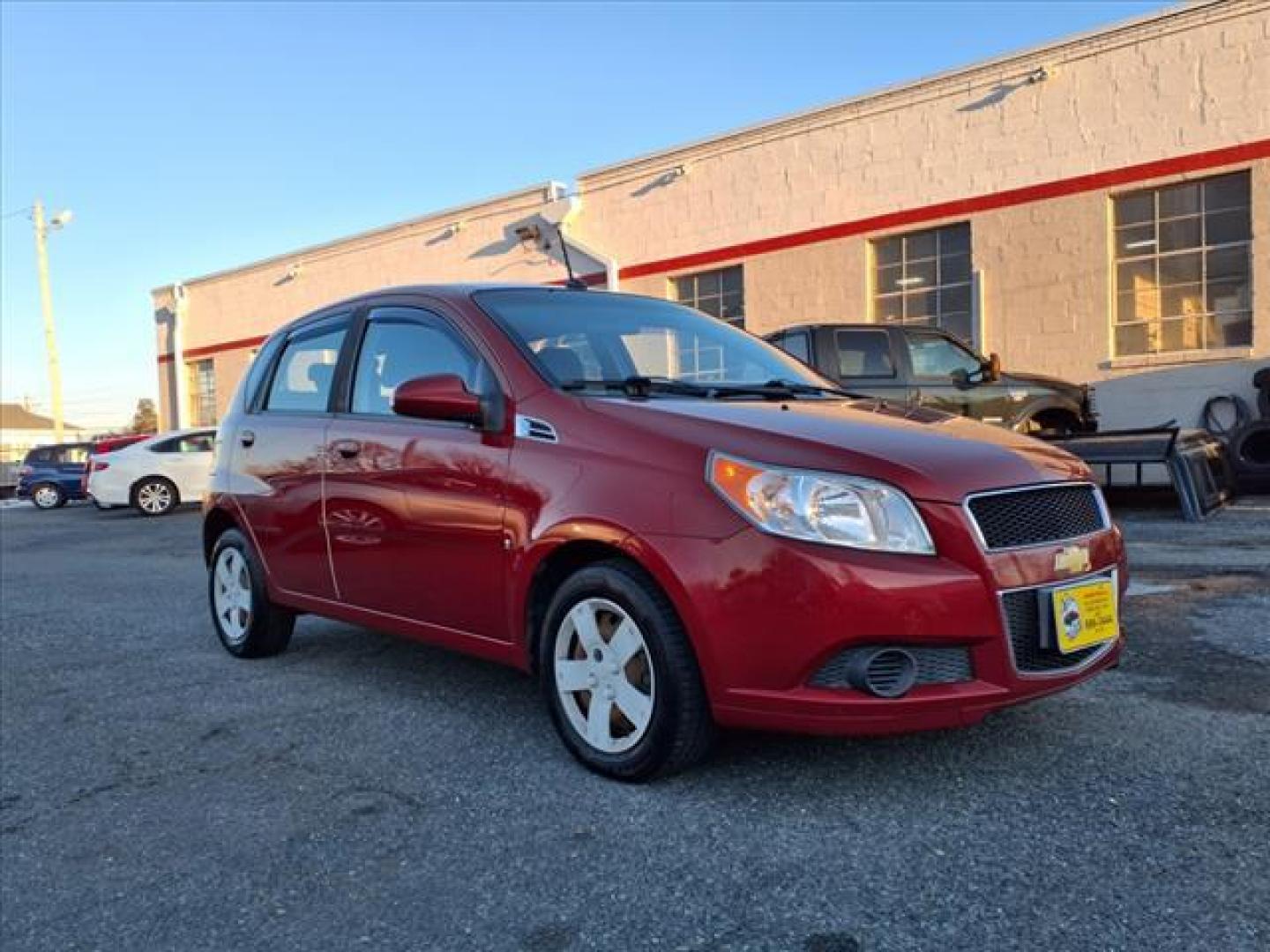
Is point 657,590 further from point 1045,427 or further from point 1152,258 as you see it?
point 1152,258


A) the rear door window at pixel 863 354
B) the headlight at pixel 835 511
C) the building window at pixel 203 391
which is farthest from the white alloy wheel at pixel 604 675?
the building window at pixel 203 391

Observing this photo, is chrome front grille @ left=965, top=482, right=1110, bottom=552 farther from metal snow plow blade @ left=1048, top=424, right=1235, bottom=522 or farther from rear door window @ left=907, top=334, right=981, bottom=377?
rear door window @ left=907, top=334, right=981, bottom=377

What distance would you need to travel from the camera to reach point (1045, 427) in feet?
36.1

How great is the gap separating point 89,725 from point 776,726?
122 inches

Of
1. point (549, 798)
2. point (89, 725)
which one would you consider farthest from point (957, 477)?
point (89, 725)

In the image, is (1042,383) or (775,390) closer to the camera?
(775,390)

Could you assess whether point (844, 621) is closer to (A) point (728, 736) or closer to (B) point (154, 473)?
(A) point (728, 736)

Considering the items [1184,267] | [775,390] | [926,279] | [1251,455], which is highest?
[926,279]

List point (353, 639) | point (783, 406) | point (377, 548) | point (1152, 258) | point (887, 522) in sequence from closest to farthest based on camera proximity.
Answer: point (887, 522)
point (783, 406)
point (377, 548)
point (353, 639)
point (1152, 258)

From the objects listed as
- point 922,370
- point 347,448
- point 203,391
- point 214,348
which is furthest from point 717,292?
point 203,391

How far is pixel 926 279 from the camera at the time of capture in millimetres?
15070

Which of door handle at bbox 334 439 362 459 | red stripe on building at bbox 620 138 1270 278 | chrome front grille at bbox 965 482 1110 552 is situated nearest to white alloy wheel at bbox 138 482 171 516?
red stripe on building at bbox 620 138 1270 278

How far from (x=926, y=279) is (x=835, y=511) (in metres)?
13.0

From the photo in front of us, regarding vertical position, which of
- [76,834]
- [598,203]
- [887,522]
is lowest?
[76,834]
